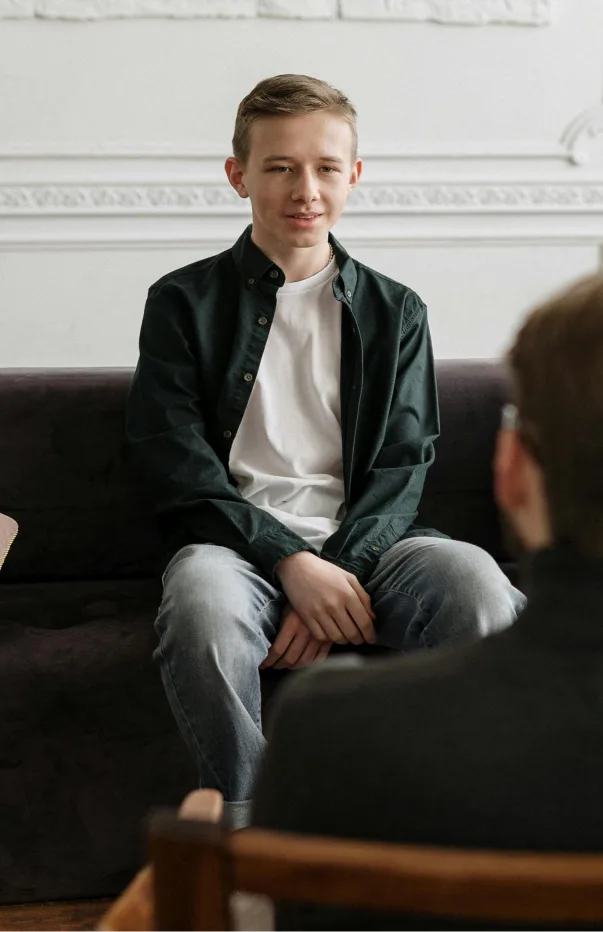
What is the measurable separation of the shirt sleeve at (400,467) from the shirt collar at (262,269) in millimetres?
117

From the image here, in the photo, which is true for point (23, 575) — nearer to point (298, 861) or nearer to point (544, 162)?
point (298, 861)

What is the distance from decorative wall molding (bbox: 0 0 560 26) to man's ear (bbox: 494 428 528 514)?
255 cm

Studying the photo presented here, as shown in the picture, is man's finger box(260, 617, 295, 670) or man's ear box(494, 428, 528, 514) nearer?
man's ear box(494, 428, 528, 514)

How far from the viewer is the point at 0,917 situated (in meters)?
1.66

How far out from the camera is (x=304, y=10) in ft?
9.83

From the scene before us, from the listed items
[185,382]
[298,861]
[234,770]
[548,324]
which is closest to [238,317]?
[185,382]

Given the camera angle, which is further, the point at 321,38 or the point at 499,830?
the point at 321,38

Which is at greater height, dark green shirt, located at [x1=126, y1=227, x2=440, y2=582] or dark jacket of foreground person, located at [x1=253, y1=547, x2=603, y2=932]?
dark jacket of foreground person, located at [x1=253, y1=547, x2=603, y2=932]

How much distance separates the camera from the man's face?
183 centimetres

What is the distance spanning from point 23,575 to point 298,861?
5.29 feet

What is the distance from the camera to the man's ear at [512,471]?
69cm

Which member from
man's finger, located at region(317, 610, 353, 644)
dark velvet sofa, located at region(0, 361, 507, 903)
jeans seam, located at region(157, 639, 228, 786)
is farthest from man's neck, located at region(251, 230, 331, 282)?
jeans seam, located at region(157, 639, 228, 786)

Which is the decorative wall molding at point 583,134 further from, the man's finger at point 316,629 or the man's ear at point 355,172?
the man's finger at point 316,629

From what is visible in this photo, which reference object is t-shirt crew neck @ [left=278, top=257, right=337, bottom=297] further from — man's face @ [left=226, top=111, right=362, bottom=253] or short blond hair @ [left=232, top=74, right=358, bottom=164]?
short blond hair @ [left=232, top=74, right=358, bottom=164]
